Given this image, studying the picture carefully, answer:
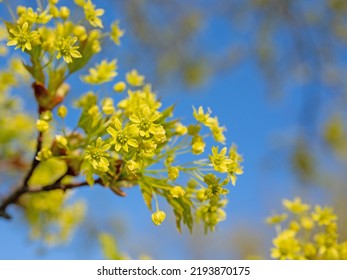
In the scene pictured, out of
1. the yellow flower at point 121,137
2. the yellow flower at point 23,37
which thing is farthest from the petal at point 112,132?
the yellow flower at point 23,37

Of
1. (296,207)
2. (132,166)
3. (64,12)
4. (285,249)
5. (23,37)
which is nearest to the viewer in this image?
(132,166)

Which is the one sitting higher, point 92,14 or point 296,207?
point 92,14

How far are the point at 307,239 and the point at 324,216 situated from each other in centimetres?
8

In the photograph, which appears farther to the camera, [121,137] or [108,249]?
[108,249]

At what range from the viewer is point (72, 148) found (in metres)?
1.07

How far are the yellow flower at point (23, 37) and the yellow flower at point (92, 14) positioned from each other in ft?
0.54

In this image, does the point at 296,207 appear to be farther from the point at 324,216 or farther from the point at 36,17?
the point at 36,17

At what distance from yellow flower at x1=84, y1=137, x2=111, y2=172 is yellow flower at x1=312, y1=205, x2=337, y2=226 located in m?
0.63

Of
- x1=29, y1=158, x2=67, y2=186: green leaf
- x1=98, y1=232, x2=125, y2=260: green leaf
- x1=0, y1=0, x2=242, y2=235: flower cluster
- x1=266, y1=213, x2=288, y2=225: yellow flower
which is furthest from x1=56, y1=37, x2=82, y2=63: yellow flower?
x1=29, y1=158, x2=67, y2=186: green leaf

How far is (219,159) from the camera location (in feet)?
3.15

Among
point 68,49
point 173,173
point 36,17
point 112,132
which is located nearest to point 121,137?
point 112,132

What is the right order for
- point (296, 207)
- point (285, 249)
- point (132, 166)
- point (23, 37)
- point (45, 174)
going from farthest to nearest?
1. point (45, 174)
2. point (296, 207)
3. point (285, 249)
4. point (23, 37)
5. point (132, 166)

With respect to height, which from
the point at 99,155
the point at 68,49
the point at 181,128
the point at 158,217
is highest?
the point at 68,49
